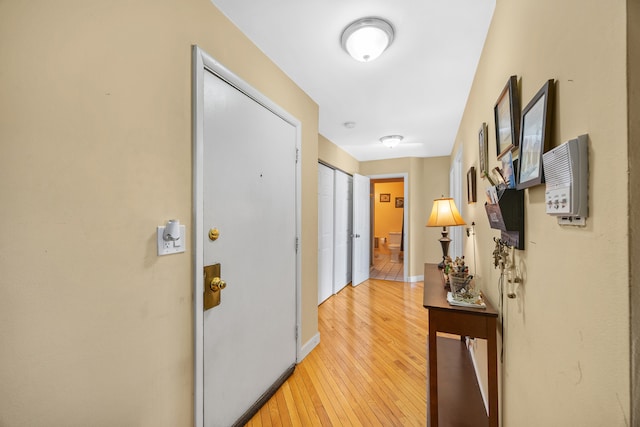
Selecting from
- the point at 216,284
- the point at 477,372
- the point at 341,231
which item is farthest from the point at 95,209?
the point at 341,231

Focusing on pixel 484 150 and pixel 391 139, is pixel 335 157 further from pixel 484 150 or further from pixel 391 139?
pixel 484 150

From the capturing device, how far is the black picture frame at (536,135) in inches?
28.5

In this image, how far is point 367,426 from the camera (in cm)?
152

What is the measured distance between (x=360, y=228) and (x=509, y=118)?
3.72 metres

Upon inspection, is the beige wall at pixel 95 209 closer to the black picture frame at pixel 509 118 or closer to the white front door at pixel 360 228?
the black picture frame at pixel 509 118

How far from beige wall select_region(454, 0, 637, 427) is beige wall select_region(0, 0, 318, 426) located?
4.53 feet

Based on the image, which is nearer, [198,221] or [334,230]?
[198,221]

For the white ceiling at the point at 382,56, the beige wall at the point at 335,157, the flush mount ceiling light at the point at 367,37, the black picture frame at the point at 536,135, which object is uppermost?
the white ceiling at the point at 382,56

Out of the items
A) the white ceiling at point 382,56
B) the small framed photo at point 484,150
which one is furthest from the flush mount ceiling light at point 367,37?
the small framed photo at point 484,150

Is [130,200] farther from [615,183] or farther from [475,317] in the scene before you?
[475,317]

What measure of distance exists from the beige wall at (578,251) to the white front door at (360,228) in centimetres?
349

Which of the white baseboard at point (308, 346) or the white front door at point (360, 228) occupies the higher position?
the white front door at point (360, 228)

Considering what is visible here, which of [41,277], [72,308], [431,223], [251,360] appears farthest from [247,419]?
[431,223]

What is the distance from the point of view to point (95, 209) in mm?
892
